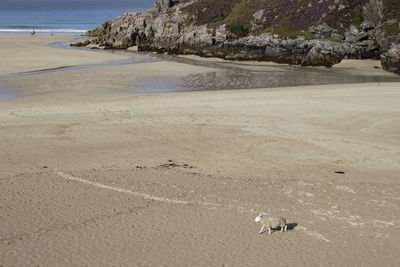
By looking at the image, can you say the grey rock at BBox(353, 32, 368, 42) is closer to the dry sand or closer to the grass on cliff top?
the grass on cliff top

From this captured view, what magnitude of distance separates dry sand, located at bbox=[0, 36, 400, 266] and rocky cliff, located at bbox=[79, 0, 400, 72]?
24026 mm

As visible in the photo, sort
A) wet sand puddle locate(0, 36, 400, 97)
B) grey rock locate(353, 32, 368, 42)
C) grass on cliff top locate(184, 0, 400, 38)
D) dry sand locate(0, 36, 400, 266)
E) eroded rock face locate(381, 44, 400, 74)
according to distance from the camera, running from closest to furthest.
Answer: dry sand locate(0, 36, 400, 266) < wet sand puddle locate(0, 36, 400, 97) < eroded rock face locate(381, 44, 400, 74) < grey rock locate(353, 32, 368, 42) < grass on cliff top locate(184, 0, 400, 38)

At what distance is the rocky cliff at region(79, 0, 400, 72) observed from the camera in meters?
44.2

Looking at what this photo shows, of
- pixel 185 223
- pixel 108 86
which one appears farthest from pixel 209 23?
pixel 185 223

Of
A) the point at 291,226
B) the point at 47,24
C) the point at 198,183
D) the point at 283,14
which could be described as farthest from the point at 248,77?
the point at 47,24

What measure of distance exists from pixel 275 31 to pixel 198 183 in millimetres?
43532

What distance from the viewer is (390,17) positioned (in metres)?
44.5

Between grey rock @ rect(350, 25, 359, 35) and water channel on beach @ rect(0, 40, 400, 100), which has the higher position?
grey rock @ rect(350, 25, 359, 35)

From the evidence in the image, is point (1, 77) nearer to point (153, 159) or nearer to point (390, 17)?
point (153, 159)

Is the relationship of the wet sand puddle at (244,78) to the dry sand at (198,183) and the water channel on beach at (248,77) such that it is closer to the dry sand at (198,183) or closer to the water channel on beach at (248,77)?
the water channel on beach at (248,77)

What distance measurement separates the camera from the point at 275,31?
170ft

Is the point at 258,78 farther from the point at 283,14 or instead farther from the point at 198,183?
the point at 198,183

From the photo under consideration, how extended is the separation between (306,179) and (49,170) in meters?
6.73

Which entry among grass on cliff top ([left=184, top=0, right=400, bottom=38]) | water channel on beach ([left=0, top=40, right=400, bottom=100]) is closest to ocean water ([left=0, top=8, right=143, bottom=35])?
grass on cliff top ([left=184, top=0, right=400, bottom=38])
